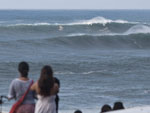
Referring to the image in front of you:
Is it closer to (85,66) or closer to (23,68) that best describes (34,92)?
(23,68)

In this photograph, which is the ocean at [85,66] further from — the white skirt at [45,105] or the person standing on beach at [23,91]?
the white skirt at [45,105]

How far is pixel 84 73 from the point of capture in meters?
20.8

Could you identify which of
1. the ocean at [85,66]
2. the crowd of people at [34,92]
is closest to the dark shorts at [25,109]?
the crowd of people at [34,92]

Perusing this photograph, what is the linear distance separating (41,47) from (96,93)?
639 inches

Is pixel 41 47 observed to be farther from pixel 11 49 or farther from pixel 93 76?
pixel 93 76

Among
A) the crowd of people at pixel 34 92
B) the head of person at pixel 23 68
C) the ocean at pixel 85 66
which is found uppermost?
the head of person at pixel 23 68

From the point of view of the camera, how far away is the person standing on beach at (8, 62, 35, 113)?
21.7 ft

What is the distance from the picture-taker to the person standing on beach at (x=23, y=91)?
6.62 meters

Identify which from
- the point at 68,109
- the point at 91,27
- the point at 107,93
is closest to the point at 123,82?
the point at 107,93

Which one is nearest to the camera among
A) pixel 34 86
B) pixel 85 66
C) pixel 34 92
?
pixel 34 86

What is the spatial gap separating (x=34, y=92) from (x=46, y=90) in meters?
0.28

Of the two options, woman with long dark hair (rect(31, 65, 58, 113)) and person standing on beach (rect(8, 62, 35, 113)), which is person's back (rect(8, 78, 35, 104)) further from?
woman with long dark hair (rect(31, 65, 58, 113))

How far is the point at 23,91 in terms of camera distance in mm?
6648

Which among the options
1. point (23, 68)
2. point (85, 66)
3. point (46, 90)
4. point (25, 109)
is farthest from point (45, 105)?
A: point (85, 66)
